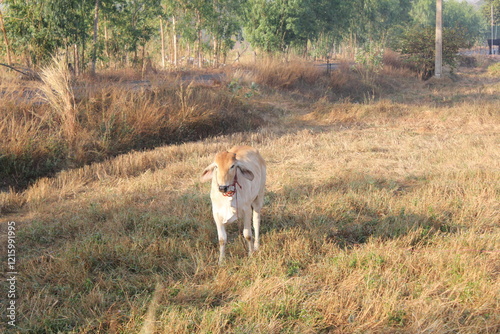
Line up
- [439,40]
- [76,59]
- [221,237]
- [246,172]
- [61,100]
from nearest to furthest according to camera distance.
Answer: [246,172], [221,237], [61,100], [76,59], [439,40]

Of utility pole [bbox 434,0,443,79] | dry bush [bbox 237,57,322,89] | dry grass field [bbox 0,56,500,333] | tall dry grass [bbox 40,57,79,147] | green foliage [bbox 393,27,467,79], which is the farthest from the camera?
green foliage [bbox 393,27,467,79]

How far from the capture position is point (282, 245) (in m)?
5.31

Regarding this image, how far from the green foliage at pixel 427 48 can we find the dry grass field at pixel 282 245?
725 inches

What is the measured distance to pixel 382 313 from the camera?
3.90 metres

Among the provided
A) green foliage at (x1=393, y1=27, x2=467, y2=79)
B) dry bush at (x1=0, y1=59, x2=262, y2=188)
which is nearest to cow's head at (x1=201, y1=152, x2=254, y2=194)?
dry bush at (x1=0, y1=59, x2=262, y2=188)

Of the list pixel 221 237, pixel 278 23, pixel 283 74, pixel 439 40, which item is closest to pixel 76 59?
pixel 283 74

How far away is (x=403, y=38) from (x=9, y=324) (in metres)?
29.7

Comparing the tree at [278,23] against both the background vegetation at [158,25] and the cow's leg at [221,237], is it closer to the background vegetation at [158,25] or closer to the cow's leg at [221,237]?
the background vegetation at [158,25]

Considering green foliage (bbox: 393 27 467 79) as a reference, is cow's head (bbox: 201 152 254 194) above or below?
below

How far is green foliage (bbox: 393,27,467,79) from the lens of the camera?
1083 inches

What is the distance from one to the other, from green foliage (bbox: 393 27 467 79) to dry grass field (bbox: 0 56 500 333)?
60.4 ft

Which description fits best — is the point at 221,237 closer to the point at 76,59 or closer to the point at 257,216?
the point at 257,216

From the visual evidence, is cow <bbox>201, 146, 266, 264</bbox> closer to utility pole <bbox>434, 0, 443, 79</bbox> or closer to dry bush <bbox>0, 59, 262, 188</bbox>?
dry bush <bbox>0, 59, 262, 188</bbox>

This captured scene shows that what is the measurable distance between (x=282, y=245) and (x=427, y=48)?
26212mm
